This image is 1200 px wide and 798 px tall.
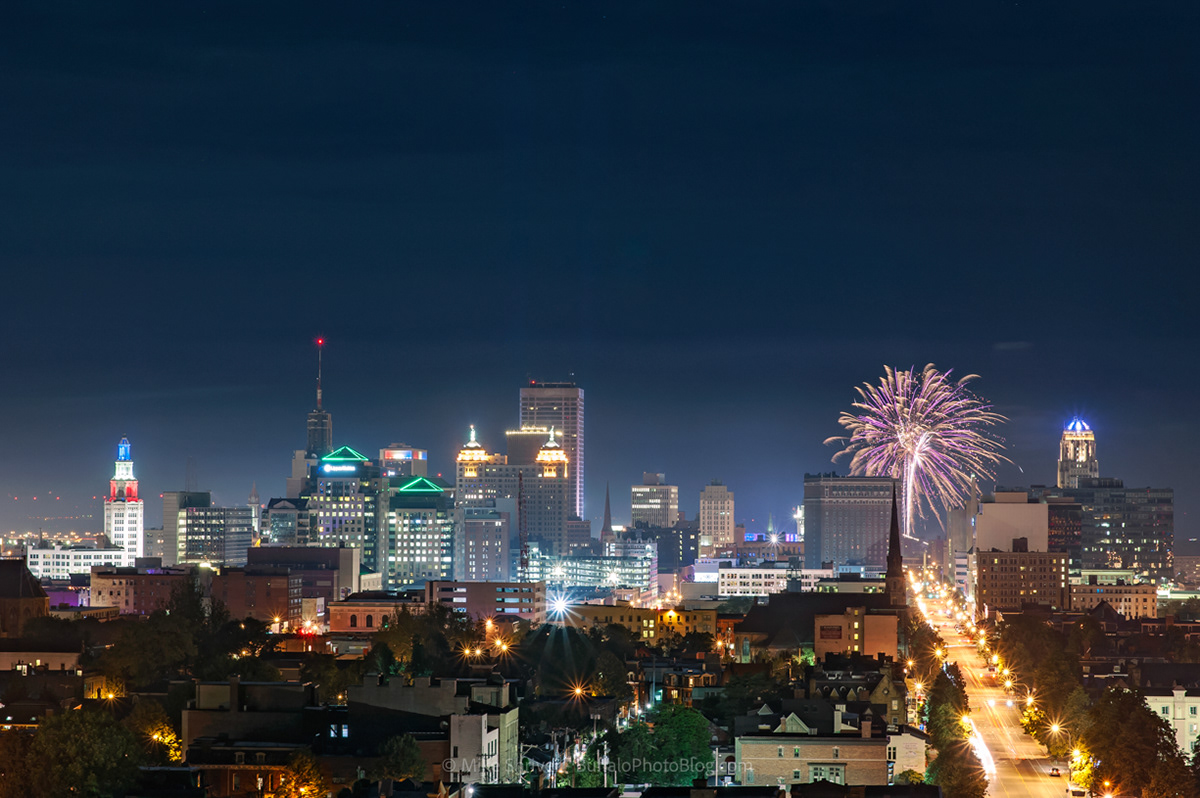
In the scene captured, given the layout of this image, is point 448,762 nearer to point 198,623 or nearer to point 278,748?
point 278,748

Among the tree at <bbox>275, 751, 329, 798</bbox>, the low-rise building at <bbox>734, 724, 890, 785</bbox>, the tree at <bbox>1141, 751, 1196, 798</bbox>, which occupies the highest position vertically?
the tree at <bbox>275, 751, 329, 798</bbox>

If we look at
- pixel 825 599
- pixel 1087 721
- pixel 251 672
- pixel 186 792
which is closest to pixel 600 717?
pixel 251 672

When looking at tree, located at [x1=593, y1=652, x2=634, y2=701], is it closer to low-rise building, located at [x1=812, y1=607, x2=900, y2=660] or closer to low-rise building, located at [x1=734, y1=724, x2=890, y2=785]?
low-rise building, located at [x1=734, y1=724, x2=890, y2=785]

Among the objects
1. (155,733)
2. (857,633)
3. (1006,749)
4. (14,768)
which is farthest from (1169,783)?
(857,633)

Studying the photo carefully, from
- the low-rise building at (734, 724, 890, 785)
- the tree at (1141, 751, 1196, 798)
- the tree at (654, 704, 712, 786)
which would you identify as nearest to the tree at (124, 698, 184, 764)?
the tree at (654, 704, 712, 786)

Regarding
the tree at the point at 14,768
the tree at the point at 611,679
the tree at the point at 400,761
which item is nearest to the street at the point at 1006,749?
the tree at the point at 611,679

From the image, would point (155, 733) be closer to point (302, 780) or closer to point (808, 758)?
point (302, 780)
